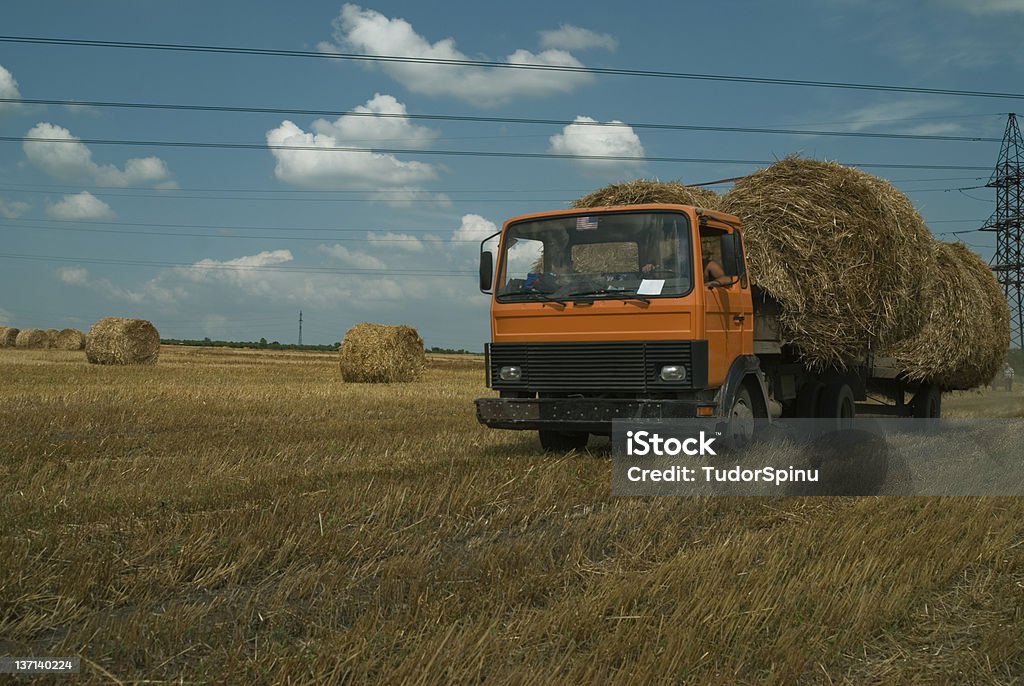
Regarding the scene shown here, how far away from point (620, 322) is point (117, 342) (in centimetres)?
2456

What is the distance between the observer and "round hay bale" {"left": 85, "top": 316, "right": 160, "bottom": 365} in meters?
30.0

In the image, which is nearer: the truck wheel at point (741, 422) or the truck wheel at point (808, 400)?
the truck wheel at point (741, 422)

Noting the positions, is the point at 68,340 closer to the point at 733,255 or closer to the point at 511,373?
the point at 511,373

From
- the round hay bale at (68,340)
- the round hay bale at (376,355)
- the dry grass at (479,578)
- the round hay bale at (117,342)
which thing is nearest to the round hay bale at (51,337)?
the round hay bale at (68,340)

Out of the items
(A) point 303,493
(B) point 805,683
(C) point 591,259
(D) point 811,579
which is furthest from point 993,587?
(C) point 591,259

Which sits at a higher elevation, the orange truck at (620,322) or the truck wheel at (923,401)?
the orange truck at (620,322)

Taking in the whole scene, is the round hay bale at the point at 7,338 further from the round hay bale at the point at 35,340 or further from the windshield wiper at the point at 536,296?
the windshield wiper at the point at 536,296

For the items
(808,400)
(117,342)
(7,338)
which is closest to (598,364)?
(808,400)

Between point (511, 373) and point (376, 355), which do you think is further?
point (376, 355)

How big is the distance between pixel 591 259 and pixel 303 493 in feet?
12.7

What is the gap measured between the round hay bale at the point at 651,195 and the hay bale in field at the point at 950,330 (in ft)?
8.97

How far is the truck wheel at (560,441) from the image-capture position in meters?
10.8

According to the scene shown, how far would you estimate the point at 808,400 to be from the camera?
11.5m
